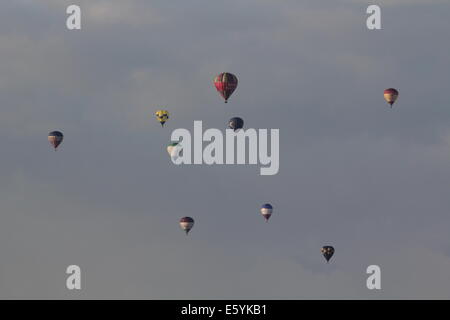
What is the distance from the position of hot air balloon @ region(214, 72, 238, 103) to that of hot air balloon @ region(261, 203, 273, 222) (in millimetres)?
31600

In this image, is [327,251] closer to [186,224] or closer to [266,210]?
[266,210]

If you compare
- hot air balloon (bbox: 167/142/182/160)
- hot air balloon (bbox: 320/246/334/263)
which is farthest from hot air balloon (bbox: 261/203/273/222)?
hot air balloon (bbox: 167/142/182/160)

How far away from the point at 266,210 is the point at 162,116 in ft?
76.5

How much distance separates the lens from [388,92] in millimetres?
161375

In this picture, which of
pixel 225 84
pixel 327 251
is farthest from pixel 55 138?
pixel 327 251

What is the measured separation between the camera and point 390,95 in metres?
161

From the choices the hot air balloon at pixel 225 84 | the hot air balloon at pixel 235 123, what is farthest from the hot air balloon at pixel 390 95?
the hot air balloon at pixel 225 84

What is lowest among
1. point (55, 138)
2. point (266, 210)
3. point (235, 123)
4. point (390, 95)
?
point (266, 210)
